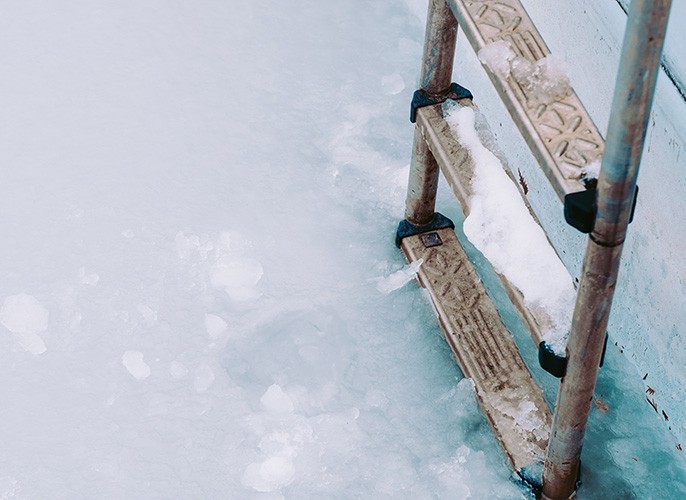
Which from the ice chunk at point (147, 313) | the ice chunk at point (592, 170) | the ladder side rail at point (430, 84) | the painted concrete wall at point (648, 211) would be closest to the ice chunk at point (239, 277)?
the ice chunk at point (147, 313)

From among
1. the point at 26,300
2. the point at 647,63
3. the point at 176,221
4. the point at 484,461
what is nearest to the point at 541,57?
the point at 647,63

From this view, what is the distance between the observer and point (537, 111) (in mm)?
1539

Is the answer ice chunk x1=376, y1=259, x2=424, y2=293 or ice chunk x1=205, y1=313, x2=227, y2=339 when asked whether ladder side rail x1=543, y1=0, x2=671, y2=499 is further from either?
ice chunk x1=205, y1=313, x2=227, y2=339

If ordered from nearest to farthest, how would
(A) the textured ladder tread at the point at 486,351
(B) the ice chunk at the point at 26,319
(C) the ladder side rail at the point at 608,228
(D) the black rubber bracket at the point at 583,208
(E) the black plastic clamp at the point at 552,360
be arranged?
(C) the ladder side rail at the point at 608,228
(D) the black rubber bracket at the point at 583,208
(E) the black plastic clamp at the point at 552,360
(A) the textured ladder tread at the point at 486,351
(B) the ice chunk at the point at 26,319

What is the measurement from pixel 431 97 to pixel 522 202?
0.32 meters

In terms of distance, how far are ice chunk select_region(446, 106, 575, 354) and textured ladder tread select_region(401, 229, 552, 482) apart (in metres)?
0.24

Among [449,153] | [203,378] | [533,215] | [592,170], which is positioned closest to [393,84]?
[449,153]

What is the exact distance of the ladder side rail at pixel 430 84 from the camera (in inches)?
75.4

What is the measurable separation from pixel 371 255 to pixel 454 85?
1.38 feet

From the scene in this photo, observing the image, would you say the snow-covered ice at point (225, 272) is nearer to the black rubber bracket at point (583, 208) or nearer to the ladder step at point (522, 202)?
the ladder step at point (522, 202)

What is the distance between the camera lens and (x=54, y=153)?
8.18 feet

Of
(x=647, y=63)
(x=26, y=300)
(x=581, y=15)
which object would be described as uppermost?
(x=647, y=63)

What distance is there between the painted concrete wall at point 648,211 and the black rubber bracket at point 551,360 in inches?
13.4

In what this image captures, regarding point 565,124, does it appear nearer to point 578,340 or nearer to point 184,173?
point 578,340
